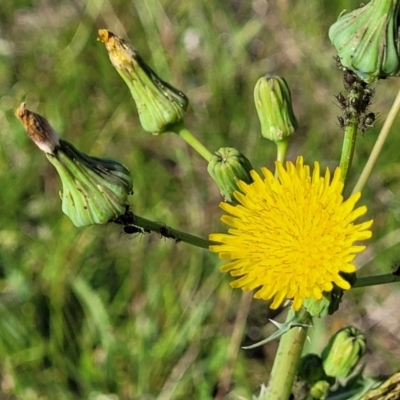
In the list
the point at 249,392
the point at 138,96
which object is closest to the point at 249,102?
the point at 249,392

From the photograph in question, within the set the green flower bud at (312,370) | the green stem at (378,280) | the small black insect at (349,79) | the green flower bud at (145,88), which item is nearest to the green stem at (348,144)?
the small black insect at (349,79)

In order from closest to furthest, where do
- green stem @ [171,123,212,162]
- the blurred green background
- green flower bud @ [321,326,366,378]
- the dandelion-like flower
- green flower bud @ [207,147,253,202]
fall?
the dandelion-like flower < green flower bud @ [207,147,253,202] < green stem @ [171,123,212,162] < green flower bud @ [321,326,366,378] < the blurred green background

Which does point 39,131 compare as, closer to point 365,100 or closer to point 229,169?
point 229,169

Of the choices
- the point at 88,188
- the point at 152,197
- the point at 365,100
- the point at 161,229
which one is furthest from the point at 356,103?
Result: the point at 152,197

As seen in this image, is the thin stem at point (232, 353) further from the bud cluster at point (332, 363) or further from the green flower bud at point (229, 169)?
the green flower bud at point (229, 169)

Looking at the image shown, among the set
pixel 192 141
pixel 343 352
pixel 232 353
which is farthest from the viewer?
pixel 232 353

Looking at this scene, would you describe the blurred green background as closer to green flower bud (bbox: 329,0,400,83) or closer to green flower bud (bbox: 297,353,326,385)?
green flower bud (bbox: 297,353,326,385)

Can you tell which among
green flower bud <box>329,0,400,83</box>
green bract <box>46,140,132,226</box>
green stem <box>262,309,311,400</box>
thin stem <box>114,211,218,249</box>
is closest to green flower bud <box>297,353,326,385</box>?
green stem <box>262,309,311,400</box>
